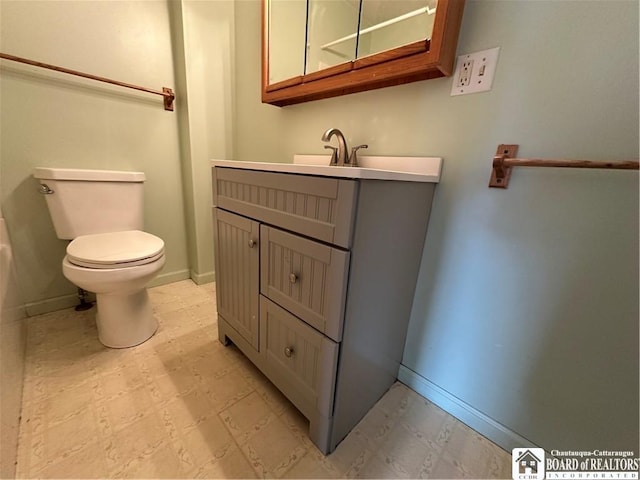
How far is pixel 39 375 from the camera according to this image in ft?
3.27

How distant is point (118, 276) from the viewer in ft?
3.27

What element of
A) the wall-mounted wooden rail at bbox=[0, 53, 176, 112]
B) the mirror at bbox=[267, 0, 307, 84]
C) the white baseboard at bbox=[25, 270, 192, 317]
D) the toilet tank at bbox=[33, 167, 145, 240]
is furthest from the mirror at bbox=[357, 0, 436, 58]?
the white baseboard at bbox=[25, 270, 192, 317]

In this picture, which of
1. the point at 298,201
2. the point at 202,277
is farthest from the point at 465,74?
the point at 202,277

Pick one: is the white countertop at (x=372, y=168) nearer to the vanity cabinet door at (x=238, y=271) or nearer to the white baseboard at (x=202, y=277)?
the vanity cabinet door at (x=238, y=271)

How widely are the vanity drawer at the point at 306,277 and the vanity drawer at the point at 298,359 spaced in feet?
0.13

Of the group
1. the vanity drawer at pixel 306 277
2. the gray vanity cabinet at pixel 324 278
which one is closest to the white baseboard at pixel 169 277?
the gray vanity cabinet at pixel 324 278

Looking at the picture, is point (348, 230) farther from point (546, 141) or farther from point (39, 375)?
point (39, 375)

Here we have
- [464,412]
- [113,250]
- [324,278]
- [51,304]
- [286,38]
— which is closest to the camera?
[324,278]

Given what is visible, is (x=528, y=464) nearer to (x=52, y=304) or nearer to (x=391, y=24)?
(x=391, y=24)

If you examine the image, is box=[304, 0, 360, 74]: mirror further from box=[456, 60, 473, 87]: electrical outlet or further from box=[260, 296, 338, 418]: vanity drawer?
box=[260, 296, 338, 418]: vanity drawer

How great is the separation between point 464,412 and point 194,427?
95 centimetres

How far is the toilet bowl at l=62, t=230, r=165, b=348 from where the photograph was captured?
0.99 metres

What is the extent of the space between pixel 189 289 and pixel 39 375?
2.62 ft

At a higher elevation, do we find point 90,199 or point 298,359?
point 90,199
